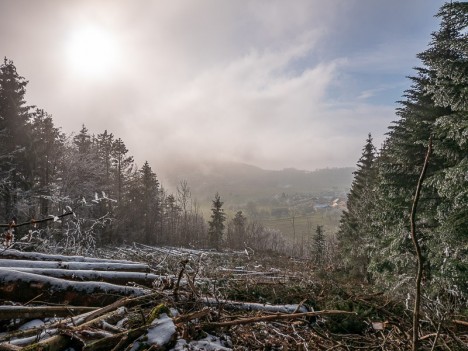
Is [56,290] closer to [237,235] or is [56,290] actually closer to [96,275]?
[96,275]

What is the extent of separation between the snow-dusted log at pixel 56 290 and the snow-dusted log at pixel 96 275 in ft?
0.87

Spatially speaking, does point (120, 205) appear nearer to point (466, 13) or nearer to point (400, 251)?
point (400, 251)

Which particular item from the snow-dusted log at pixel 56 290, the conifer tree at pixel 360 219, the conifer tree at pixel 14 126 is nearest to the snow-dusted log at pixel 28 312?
the snow-dusted log at pixel 56 290

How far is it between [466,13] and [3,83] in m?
27.5

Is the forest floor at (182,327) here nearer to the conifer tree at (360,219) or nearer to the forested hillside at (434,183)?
the forested hillside at (434,183)

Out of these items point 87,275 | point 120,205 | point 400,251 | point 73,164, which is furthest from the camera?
point 120,205

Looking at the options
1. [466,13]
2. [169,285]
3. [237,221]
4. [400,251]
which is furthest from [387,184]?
[237,221]

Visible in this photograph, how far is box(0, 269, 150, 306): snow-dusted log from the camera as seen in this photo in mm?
3469

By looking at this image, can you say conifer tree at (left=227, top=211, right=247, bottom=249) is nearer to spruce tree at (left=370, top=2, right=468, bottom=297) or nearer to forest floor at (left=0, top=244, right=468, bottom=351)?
spruce tree at (left=370, top=2, right=468, bottom=297)

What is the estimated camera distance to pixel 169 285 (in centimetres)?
419

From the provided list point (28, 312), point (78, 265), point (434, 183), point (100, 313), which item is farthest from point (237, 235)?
point (100, 313)

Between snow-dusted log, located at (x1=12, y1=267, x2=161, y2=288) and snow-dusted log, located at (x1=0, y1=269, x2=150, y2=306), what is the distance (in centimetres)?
26

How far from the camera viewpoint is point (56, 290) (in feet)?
12.0

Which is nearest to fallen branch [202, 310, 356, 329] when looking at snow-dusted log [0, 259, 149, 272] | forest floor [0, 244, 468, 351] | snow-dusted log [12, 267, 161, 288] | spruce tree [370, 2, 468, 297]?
forest floor [0, 244, 468, 351]
